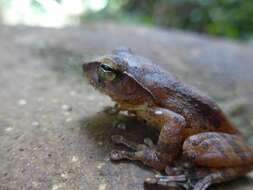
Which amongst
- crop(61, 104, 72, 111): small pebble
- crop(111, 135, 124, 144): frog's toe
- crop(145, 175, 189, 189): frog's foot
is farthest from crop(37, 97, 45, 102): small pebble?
crop(145, 175, 189, 189): frog's foot

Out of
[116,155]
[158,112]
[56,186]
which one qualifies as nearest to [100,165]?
[116,155]

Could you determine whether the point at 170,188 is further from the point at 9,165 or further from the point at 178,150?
the point at 9,165

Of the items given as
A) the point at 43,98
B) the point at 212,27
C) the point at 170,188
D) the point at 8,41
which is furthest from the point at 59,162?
the point at 212,27

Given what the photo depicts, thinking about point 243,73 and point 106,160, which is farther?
point 243,73

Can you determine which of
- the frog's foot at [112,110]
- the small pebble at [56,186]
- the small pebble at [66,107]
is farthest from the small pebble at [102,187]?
the small pebble at [66,107]

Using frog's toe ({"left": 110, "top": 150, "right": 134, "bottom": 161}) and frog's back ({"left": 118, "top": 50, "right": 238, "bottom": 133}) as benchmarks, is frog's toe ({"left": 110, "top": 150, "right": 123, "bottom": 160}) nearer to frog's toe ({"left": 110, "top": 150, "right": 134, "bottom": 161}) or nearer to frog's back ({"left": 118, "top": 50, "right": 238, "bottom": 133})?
frog's toe ({"left": 110, "top": 150, "right": 134, "bottom": 161})

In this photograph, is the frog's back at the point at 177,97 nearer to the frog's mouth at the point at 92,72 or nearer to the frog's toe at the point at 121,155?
the frog's mouth at the point at 92,72
